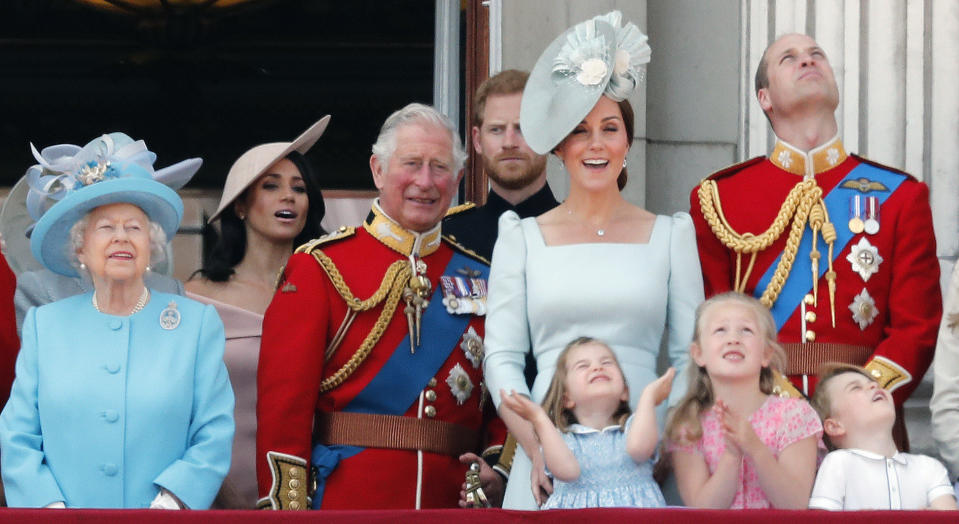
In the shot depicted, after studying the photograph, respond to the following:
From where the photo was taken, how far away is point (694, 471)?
4266 millimetres

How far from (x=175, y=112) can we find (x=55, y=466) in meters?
4.61

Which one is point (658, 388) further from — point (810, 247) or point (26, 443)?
point (26, 443)

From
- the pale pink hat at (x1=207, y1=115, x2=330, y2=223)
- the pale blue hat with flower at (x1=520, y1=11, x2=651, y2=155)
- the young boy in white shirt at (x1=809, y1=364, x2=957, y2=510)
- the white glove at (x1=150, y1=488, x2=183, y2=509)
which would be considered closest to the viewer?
the young boy in white shirt at (x1=809, y1=364, x2=957, y2=510)

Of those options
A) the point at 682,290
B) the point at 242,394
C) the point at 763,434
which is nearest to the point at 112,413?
the point at 242,394

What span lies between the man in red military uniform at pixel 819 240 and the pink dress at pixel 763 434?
411mm

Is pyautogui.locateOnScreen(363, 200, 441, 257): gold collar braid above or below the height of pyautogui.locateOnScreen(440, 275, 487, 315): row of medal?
above

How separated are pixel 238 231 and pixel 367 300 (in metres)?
0.79

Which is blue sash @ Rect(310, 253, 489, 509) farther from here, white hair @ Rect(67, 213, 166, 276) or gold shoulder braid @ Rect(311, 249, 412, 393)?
white hair @ Rect(67, 213, 166, 276)

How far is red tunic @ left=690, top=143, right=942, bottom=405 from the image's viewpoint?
473cm

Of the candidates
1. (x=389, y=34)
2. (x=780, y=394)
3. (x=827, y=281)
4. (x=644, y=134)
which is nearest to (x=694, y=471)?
(x=780, y=394)

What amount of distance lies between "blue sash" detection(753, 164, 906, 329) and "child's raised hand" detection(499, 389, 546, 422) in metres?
0.90

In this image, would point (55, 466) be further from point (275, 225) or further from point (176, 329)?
point (275, 225)

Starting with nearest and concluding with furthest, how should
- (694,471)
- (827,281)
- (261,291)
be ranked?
(694,471), (827,281), (261,291)

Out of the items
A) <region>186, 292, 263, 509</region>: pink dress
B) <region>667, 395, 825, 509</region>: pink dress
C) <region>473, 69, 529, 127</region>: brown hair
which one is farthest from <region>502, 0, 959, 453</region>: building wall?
<region>667, 395, 825, 509</region>: pink dress
